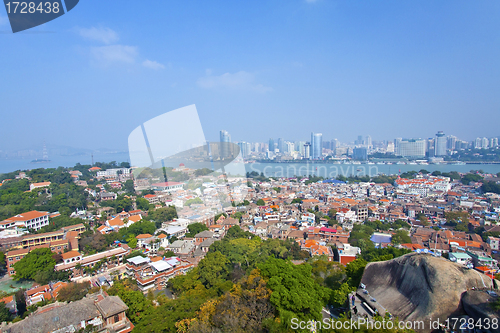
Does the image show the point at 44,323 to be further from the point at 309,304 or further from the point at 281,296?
the point at 309,304

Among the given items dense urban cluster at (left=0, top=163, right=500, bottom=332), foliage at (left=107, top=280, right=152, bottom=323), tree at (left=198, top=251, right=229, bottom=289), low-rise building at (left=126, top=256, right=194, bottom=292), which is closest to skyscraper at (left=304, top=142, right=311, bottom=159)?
dense urban cluster at (left=0, top=163, right=500, bottom=332)

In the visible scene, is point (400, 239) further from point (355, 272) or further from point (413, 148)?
point (413, 148)

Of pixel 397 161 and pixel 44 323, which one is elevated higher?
pixel 44 323

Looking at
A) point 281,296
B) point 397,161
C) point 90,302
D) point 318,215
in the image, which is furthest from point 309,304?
point 397,161

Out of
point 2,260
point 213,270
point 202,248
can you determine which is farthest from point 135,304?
point 2,260

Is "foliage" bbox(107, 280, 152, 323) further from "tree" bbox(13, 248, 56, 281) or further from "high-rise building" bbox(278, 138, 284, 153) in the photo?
"high-rise building" bbox(278, 138, 284, 153)

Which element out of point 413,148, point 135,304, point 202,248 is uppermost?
point 135,304

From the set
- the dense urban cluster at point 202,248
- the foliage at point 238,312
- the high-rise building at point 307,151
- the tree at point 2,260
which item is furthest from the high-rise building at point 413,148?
the tree at point 2,260
